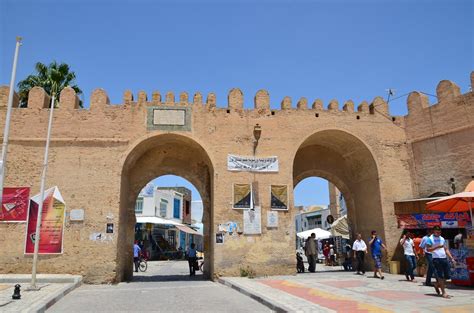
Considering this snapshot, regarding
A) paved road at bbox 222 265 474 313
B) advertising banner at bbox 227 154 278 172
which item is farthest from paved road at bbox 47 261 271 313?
advertising banner at bbox 227 154 278 172

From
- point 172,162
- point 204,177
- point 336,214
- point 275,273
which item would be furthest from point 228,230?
point 336,214

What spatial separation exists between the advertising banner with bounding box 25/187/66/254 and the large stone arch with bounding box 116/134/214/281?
226 cm

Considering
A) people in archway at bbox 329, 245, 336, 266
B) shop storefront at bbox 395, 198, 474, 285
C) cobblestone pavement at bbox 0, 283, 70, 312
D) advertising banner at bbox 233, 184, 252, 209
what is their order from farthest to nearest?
people in archway at bbox 329, 245, 336, 266 → advertising banner at bbox 233, 184, 252, 209 → shop storefront at bbox 395, 198, 474, 285 → cobblestone pavement at bbox 0, 283, 70, 312

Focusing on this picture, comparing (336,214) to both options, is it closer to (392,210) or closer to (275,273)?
(392,210)

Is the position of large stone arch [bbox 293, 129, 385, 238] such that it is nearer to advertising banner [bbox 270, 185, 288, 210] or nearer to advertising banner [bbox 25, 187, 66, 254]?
advertising banner [bbox 270, 185, 288, 210]

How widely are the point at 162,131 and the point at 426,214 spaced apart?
32.5ft

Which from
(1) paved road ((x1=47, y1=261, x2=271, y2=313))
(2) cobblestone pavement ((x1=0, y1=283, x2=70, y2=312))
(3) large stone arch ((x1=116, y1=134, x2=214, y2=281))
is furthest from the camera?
(3) large stone arch ((x1=116, y1=134, x2=214, y2=281))

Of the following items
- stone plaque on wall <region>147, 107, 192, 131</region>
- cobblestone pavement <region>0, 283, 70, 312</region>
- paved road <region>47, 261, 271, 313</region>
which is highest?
stone plaque on wall <region>147, 107, 192, 131</region>

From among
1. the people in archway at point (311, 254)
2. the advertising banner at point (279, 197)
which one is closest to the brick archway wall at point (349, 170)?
the people in archway at point (311, 254)

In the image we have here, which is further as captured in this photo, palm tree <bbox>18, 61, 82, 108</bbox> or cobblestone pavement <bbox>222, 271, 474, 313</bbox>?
palm tree <bbox>18, 61, 82, 108</bbox>

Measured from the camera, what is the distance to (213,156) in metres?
13.8

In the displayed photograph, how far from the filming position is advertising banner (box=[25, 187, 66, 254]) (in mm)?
12422

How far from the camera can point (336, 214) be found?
38.8 m

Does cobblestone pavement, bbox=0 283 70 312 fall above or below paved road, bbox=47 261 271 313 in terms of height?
above
